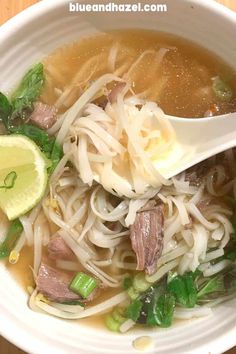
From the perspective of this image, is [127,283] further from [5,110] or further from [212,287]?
[5,110]

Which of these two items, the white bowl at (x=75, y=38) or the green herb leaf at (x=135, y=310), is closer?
the white bowl at (x=75, y=38)

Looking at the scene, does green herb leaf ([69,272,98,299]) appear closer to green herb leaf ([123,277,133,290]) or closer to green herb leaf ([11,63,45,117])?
green herb leaf ([123,277,133,290])

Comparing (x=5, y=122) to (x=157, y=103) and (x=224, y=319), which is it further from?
(x=224, y=319)

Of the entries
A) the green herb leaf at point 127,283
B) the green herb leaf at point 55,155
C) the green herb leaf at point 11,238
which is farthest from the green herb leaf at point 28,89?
the green herb leaf at point 127,283

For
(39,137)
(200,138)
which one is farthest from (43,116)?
(200,138)

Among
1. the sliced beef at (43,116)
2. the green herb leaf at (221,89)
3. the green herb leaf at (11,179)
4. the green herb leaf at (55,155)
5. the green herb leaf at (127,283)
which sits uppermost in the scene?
the green herb leaf at (221,89)

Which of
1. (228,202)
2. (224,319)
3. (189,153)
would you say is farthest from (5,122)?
(224,319)

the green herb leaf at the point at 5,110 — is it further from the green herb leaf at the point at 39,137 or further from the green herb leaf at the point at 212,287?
the green herb leaf at the point at 212,287

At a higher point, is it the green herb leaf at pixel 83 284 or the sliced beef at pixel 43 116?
the sliced beef at pixel 43 116
